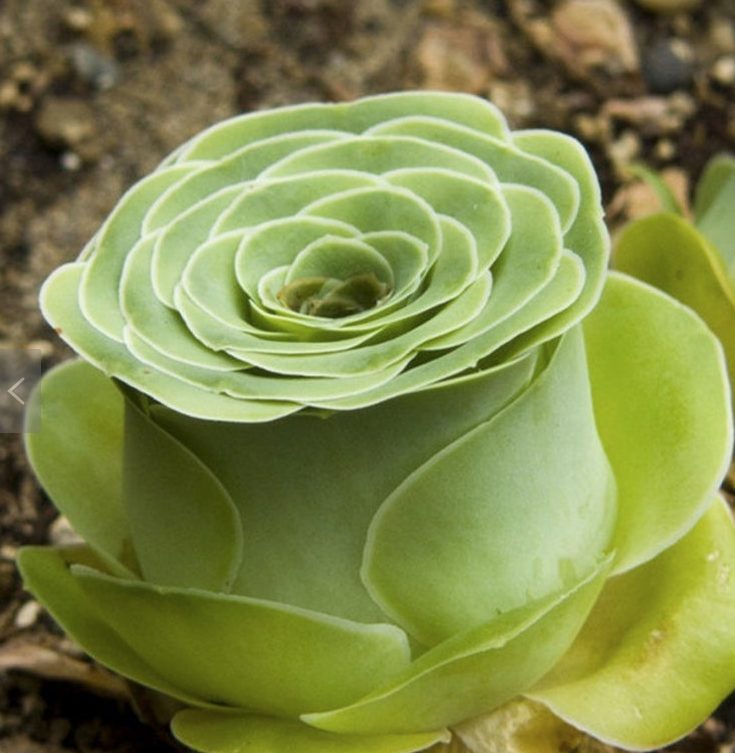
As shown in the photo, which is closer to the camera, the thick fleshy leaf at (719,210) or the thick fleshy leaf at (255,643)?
the thick fleshy leaf at (255,643)

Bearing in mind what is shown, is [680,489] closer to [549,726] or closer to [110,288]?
[549,726]

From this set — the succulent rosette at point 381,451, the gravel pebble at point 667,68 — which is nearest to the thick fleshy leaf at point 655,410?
the succulent rosette at point 381,451

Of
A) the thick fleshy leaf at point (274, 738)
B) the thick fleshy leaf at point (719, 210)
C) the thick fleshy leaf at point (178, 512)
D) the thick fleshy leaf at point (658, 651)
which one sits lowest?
the thick fleshy leaf at point (658, 651)

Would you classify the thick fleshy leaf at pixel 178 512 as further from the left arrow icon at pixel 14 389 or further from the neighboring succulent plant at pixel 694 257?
the neighboring succulent plant at pixel 694 257

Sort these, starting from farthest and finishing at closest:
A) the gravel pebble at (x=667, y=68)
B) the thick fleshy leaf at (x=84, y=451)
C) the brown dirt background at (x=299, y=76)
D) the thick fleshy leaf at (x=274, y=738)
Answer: the gravel pebble at (x=667, y=68)
the brown dirt background at (x=299, y=76)
the thick fleshy leaf at (x=84, y=451)
the thick fleshy leaf at (x=274, y=738)

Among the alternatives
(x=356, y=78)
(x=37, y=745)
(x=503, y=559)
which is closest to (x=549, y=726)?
(x=503, y=559)

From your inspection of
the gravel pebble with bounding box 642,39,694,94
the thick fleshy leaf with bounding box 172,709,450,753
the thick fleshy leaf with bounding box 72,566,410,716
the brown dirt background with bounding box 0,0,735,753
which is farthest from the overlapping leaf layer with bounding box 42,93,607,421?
the gravel pebble with bounding box 642,39,694,94

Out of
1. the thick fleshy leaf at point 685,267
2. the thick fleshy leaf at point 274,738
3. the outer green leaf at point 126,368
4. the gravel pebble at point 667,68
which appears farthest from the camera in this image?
the gravel pebble at point 667,68
